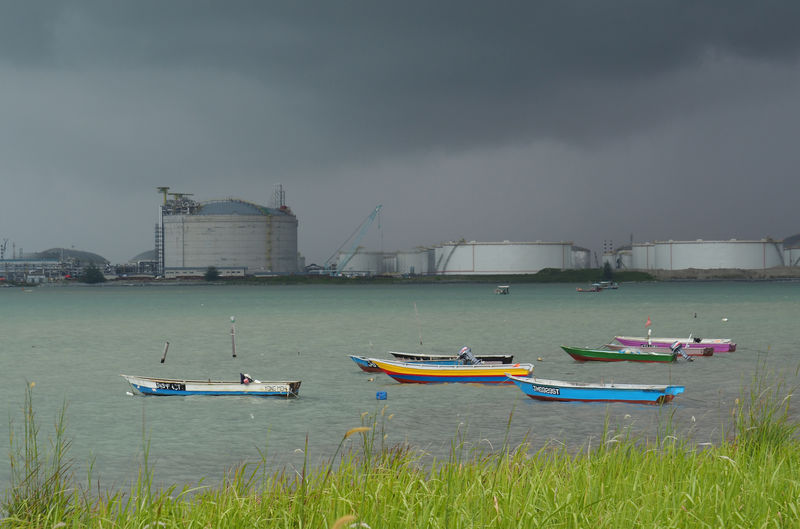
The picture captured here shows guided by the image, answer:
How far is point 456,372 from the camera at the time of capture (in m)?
40.4

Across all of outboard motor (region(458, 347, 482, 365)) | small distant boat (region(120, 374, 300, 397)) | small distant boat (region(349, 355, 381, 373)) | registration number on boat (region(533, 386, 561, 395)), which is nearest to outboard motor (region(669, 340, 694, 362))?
outboard motor (region(458, 347, 482, 365))

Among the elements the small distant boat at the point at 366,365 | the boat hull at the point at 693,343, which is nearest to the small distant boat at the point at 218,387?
the small distant boat at the point at 366,365

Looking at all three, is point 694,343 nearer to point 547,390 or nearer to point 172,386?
point 547,390

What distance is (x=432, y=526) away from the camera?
303 inches

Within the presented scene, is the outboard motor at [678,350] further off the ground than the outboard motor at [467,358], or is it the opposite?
the outboard motor at [467,358]

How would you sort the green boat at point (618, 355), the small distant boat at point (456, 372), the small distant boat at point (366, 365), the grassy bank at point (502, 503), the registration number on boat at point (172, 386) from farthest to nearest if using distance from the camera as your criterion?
the green boat at point (618, 355)
the small distant boat at point (366, 365)
the small distant boat at point (456, 372)
the registration number on boat at point (172, 386)
the grassy bank at point (502, 503)

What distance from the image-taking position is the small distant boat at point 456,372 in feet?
131

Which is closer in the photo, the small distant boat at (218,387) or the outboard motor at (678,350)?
the small distant boat at (218,387)

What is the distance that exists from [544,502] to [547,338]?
66333 millimetres

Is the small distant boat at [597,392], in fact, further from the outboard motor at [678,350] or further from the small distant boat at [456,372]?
the outboard motor at [678,350]

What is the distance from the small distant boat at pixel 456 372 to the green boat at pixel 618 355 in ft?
36.4

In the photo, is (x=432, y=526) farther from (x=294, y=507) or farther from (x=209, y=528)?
(x=209, y=528)

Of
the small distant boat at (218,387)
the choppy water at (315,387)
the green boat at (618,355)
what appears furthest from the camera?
the green boat at (618,355)

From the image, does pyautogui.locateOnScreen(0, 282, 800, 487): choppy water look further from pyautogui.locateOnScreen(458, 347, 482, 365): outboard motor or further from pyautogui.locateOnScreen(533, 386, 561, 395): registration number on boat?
pyautogui.locateOnScreen(458, 347, 482, 365): outboard motor
